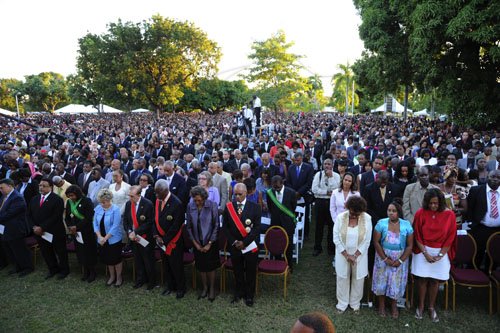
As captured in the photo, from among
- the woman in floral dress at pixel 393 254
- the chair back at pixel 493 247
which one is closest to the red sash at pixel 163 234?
the woman in floral dress at pixel 393 254

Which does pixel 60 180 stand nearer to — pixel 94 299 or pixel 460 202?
pixel 94 299

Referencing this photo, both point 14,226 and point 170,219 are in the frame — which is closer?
point 170,219

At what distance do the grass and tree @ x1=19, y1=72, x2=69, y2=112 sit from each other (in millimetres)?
66191

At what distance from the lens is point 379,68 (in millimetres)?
18734

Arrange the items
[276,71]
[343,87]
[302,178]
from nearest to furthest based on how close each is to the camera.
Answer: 1. [302,178]
2. [276,71]
3. [343,87]

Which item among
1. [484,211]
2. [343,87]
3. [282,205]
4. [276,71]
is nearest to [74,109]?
[276,71]

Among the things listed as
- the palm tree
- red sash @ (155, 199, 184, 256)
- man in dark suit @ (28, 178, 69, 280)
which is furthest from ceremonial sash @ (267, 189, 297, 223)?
the palm tree

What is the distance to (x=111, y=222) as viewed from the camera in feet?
18.4

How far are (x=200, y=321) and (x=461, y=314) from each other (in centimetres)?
347

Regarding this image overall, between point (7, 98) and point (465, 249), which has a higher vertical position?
point (7, 98)

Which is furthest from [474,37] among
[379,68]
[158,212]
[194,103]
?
[194,103]

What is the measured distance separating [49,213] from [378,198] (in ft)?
17.8

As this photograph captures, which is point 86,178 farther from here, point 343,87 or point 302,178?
point 343,87

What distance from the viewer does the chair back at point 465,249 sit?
4.98 metres
